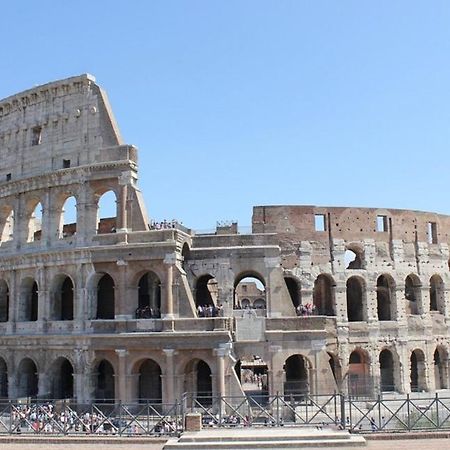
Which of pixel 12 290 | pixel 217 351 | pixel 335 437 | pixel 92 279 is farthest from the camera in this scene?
pixel 12 290

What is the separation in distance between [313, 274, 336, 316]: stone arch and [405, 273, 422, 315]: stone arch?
4399mm

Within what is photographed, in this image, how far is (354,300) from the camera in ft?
110

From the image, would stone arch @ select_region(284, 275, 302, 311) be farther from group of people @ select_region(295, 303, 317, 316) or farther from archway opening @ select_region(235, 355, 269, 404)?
archway opening @ select_region(235, 355, 269, 404)

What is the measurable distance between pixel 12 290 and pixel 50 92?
9.83 metres

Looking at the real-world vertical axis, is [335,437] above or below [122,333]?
below

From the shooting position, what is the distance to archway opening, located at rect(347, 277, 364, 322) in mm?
32969

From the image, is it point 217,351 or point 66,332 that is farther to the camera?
point 66,332

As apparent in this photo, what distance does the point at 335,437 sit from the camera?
17.0m

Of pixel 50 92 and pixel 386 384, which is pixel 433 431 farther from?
pixel 50 92

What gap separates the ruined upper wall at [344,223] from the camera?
30406 mm

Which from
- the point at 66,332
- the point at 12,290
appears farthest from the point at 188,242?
the point at 12,290

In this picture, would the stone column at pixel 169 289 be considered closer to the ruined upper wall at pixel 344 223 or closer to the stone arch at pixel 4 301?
the ruined upper wall at pixel 344 223

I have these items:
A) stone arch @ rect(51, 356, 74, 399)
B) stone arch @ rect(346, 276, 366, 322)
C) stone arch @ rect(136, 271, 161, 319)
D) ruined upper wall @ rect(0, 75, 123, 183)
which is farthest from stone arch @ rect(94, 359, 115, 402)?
stone arch @ rect(346, 276, 366, 322)

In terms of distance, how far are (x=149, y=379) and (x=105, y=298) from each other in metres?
4.45
